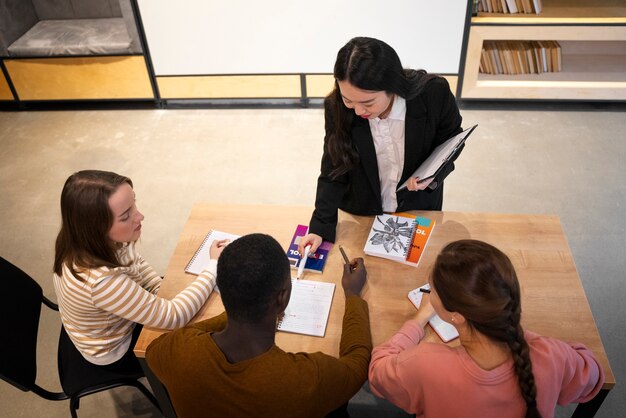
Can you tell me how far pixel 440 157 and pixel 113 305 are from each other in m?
1.20

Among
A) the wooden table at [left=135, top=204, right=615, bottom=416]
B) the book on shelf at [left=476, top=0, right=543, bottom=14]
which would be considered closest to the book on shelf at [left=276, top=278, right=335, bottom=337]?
the wooden table at [left=135, top=204, right=615, bottom=416]

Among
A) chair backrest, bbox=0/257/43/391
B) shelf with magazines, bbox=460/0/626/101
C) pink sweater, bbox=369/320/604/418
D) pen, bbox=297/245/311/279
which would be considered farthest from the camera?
shelf with magazines, bbox=460/0/626/101

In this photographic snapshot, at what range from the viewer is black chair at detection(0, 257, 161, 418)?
1.78 metres

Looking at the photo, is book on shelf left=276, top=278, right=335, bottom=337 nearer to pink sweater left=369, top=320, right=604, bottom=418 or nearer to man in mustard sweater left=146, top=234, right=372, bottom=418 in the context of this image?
pink sweater left=369, top=320, right=604, bottom=418

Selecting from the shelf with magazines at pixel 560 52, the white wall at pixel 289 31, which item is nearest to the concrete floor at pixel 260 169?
the shelf with magazines at pixel 560 52

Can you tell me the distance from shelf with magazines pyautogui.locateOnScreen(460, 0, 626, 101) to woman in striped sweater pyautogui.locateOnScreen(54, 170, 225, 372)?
301 centimetres

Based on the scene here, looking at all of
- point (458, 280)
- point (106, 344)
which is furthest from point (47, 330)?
point (458, 280)

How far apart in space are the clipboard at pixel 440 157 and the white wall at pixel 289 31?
213 centimetres

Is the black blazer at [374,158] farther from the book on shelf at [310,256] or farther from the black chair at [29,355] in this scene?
the black chair at [29,355]

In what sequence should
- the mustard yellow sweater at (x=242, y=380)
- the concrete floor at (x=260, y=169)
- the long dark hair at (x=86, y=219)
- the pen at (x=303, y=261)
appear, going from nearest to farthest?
the mustard yellow sweater at (x=242, y=380) < the long dark hair at (x=86, y=219) < the pen at (x=303, y=261) < the concrete floor at (x=260, y=169)

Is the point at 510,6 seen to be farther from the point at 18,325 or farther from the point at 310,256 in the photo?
the point at 18,325

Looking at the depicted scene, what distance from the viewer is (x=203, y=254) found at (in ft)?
6.45

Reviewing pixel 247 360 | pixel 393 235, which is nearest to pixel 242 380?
pixel 247 360

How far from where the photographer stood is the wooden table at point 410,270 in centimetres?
166
